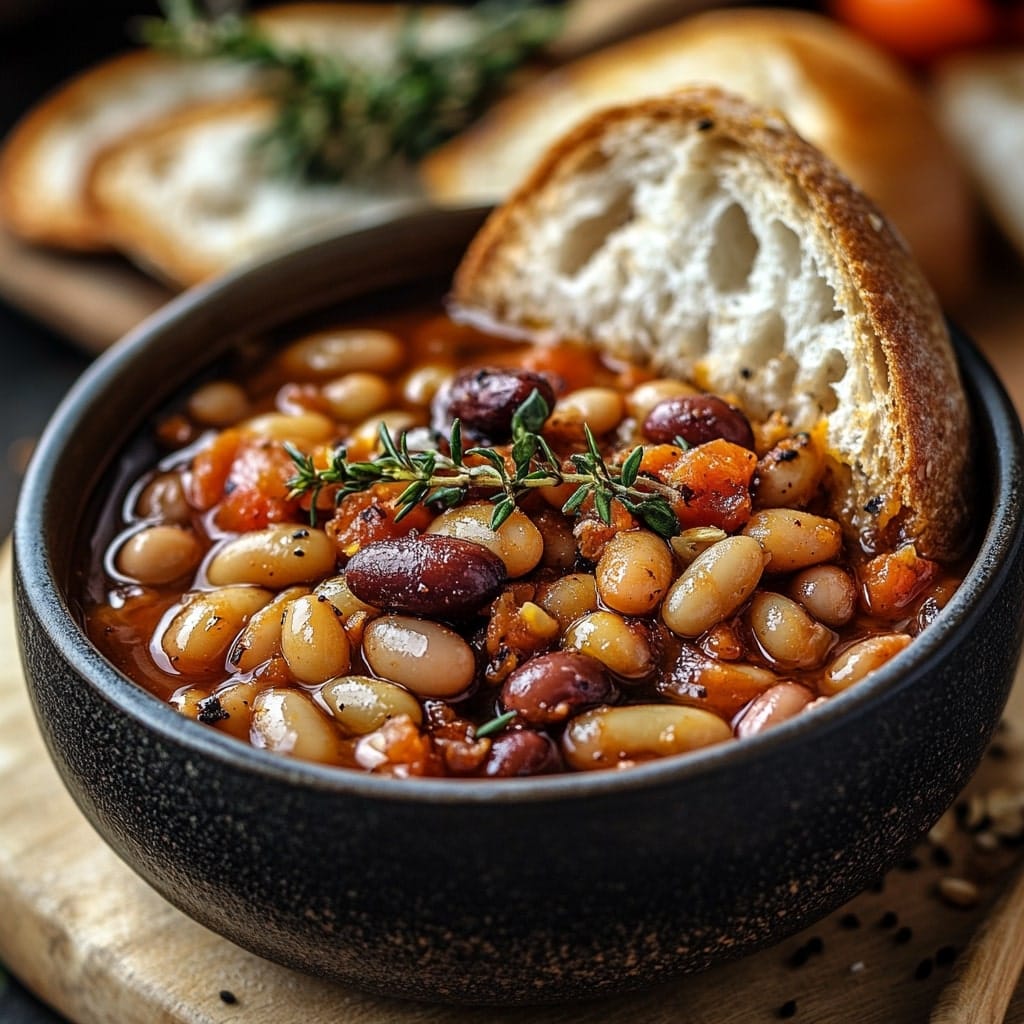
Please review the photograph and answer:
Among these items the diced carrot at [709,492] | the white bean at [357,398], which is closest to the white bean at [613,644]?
the diced carrot at [709,492]

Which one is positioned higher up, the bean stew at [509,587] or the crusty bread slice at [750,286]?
the crusty bread slice at [750,286]

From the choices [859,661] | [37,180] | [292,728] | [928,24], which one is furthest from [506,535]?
[928,24]

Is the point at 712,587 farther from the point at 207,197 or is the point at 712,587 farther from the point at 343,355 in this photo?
the point at 207,197

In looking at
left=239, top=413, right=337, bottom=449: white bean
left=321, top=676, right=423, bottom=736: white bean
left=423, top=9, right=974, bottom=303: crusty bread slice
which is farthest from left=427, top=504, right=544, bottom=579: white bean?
left=423, top=9, right=974, bottom=303: crusty bread slice

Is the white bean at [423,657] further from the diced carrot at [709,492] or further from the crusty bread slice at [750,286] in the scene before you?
the crusty bread slice at [750,286]

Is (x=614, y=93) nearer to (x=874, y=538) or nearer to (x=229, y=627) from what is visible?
(x=874, y=538)

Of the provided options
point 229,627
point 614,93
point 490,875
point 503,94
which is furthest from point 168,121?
point 490,875
